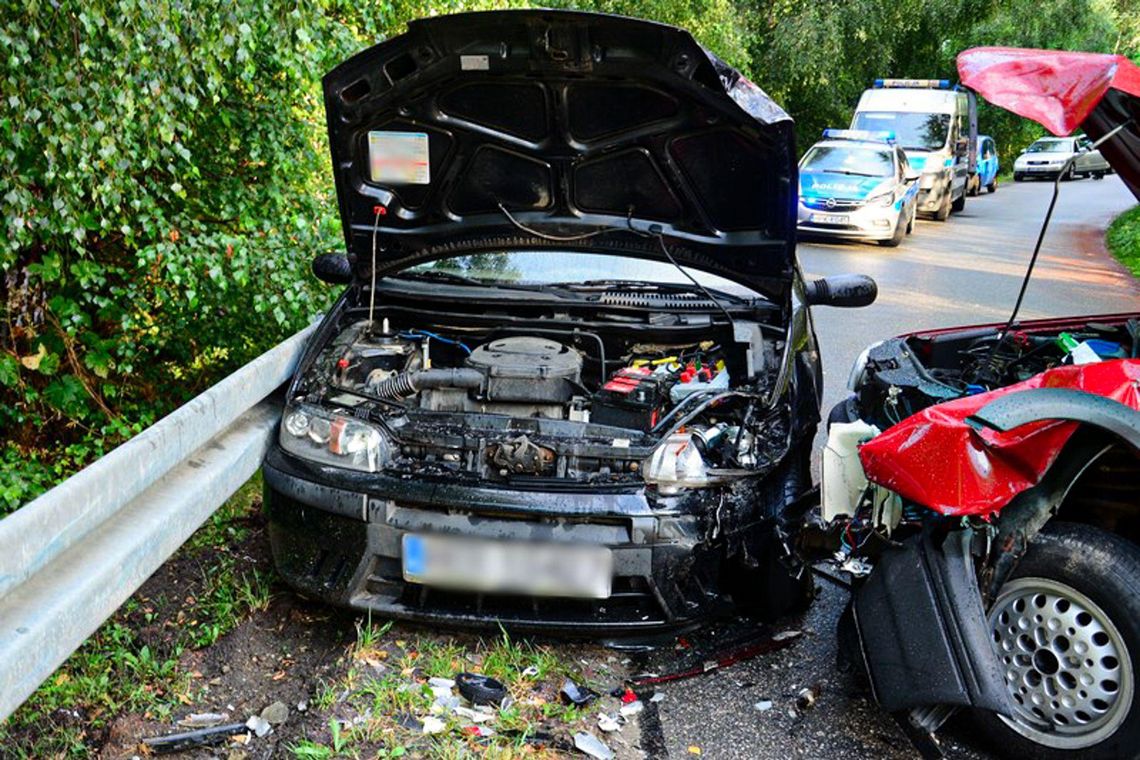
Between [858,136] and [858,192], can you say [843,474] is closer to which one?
[858,192]

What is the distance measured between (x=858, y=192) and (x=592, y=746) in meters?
13.9

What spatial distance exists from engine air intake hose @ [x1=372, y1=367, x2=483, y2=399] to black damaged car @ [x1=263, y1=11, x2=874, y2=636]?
0.02 metres

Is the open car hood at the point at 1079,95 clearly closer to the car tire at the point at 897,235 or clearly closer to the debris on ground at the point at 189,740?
the debris on ground at the point at 189,740

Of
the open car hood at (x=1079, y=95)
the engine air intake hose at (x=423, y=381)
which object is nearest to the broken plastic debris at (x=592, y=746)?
the engine air intake hose at (x=423, y=381)

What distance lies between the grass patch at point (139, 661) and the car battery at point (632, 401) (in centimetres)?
161

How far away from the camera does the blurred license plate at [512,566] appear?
3.56 metres

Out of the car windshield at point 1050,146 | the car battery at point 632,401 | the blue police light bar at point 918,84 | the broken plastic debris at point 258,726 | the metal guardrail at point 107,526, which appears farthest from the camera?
the car windshield at point 1050,146

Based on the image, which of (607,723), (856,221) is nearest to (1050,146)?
(856,221)

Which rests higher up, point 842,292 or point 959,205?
point 842,292

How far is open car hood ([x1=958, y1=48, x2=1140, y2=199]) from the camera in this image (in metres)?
3.34

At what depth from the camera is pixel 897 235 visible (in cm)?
1631

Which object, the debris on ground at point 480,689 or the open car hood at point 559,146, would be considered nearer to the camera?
the debris on ground at point 480,689

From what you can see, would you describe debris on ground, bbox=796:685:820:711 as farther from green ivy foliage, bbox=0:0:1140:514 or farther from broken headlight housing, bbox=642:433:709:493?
green ivy foliage, bbox=0:0:1140:514

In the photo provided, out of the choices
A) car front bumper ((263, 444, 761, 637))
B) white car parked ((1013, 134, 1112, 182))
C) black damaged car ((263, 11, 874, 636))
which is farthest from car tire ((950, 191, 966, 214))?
car front bumper ((263, 444, 761, 637))
